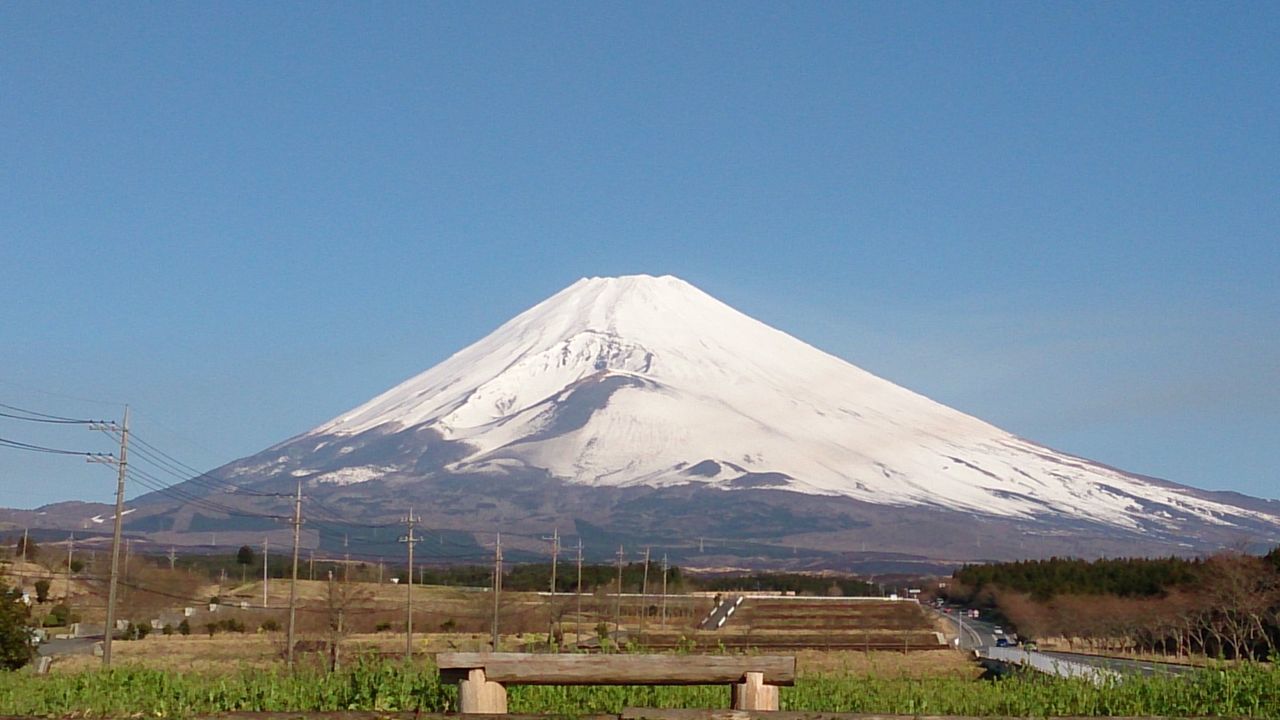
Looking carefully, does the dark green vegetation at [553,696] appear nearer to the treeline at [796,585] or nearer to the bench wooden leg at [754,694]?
the bench wooden leg at [754,694]

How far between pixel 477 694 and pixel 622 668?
3.45 feet

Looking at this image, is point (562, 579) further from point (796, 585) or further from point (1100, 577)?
point (796, 585)

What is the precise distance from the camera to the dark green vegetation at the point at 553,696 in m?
10.9

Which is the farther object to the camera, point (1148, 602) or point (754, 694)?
point (1148, 602)

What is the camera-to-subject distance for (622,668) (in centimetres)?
1082

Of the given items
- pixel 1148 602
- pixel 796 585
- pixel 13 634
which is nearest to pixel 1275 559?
Result: pixel 1148 602

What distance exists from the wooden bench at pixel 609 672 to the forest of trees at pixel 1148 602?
27576 millimetres

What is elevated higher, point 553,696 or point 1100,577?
point 1100,577

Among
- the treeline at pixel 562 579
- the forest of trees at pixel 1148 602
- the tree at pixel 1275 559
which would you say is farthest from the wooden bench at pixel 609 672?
the treeline at pixel 562 579

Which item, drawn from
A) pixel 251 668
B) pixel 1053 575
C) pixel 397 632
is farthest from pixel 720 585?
pixel 251 668

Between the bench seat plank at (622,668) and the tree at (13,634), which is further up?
the bench seat plank at (622,668)

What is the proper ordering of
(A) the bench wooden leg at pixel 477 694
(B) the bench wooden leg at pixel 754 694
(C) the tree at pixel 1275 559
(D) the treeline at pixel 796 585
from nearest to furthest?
(A) the bench wooden leg at pixel 477 694 → (B) the bench wooden leg at pixel 754 694 → (C) the tree at pixel 1275 559 → (D) the treeline at pixel 796 585

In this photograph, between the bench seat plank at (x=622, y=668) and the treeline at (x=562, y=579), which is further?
the treeline at (x=562, y=579)

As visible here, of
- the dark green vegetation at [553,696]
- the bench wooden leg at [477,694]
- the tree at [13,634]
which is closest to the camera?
the bench wooden leg at [477,694]
